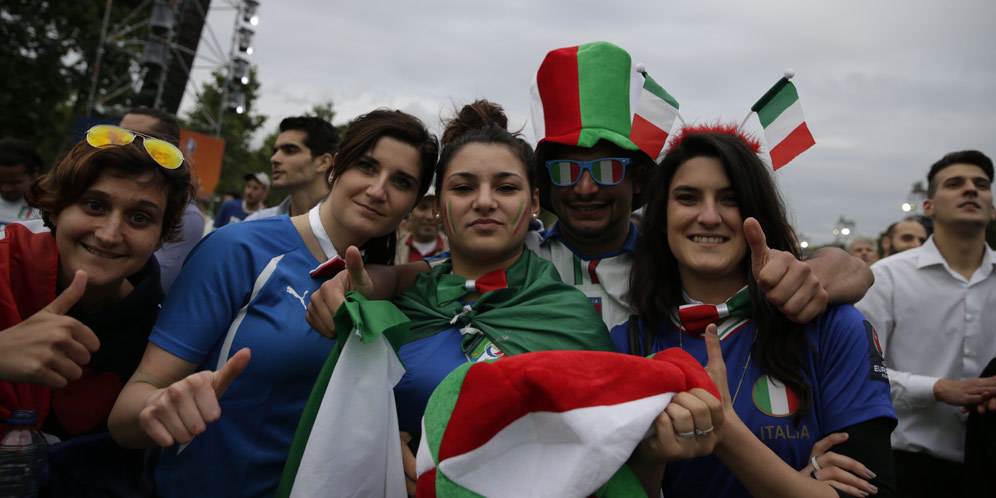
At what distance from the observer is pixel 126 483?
6.57 feet

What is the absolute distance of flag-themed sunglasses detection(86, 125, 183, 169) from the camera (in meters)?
1.93

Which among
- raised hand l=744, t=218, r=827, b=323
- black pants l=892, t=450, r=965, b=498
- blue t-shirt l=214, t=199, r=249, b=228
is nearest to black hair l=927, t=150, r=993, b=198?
black pants l=892, t=450, r=965, b=498

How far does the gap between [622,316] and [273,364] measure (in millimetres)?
1381

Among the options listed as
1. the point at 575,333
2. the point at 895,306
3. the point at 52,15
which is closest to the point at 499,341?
the point at 575,333

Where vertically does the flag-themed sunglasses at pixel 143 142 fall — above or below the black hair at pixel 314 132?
below

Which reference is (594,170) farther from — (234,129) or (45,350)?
(234,129)

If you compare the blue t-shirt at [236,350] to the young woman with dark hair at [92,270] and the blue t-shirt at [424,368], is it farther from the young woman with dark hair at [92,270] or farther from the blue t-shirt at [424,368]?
the blue t-shirt at [424,368]

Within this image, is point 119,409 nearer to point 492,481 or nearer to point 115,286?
point 115,286

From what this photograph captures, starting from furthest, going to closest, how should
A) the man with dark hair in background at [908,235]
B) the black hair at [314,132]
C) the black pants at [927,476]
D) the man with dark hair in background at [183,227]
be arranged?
the man with dark hair in background at [908,235] < the black hair at [314,132] < the black pants at [927,476] < the man with dark hair in background at [183,227]

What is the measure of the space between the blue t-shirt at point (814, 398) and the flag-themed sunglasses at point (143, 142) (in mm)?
1977

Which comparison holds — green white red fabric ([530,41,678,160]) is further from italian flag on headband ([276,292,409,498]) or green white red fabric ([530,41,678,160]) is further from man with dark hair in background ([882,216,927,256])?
man with dark hair in background ([882,216,927,256])

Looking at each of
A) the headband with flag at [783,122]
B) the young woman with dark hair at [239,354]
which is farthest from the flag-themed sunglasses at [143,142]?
the headband with flag at [783,122]

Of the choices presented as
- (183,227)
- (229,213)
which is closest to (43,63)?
(229,213)

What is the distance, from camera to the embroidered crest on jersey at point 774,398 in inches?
73.6
